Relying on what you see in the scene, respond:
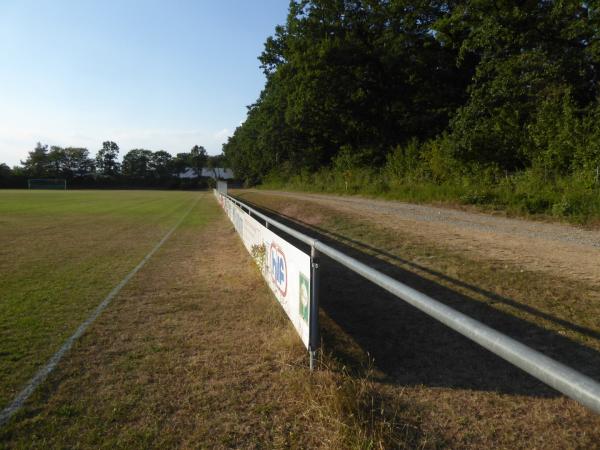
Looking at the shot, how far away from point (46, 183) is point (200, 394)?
12227 centimetres

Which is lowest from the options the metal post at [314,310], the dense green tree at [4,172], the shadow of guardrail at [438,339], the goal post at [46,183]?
the shadow of guardrail at [438,339]

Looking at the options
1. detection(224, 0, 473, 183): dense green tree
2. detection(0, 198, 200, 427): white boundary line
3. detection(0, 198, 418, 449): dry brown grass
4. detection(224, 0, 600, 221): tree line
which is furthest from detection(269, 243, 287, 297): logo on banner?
detection(224, 0, 473, 183): dense green tree

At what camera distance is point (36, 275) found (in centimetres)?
761

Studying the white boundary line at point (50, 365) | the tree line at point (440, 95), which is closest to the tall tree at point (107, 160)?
the tree line at point (440, 95)

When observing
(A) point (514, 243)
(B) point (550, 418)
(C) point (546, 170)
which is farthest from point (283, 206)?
(B) point (550, 418)

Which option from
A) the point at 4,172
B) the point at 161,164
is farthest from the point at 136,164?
the point at 4,172

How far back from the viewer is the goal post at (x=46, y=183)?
10106 centimetres

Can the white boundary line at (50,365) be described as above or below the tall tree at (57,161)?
below

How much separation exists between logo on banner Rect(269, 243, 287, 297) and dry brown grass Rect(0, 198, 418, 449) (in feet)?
1.53

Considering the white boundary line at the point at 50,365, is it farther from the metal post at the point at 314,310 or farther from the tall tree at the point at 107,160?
the tall tree at the point at 107,160

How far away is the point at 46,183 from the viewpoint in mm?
104000

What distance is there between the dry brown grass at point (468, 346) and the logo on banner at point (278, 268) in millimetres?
798

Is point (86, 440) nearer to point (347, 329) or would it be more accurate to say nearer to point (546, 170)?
point (347, 329)

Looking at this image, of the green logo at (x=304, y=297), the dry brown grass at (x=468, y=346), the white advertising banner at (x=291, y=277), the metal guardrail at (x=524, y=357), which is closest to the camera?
the metal guardrail at (x=524, y=357)
